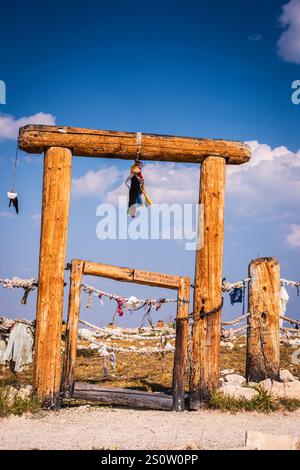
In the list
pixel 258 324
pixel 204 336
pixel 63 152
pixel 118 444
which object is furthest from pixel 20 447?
pixel 258 324

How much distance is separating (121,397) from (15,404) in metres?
1.55

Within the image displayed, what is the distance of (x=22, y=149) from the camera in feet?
25.5

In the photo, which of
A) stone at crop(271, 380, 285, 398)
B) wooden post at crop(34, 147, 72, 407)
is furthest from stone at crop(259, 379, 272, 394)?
wooden post at crop(34, 147, 72, 407)

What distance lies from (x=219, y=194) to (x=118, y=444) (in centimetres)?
409

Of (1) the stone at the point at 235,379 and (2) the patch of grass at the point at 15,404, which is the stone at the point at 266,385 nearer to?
(1) the stone at the point at 235,379

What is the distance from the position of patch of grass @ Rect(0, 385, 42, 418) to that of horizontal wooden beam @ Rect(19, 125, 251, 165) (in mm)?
3594

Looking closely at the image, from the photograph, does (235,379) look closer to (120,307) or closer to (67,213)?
(120,307)

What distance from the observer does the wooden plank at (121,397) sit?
24.8 feet

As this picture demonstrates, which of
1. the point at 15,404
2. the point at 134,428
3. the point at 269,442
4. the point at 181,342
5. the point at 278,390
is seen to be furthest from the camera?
the point at 278,390

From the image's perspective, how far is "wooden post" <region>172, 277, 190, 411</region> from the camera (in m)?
7.66

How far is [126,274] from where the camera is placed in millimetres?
7742

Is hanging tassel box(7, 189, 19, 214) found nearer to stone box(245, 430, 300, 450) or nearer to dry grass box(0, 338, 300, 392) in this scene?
dry grass box(0, 338, 300, 392)

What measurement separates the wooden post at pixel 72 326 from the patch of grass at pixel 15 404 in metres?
0.49

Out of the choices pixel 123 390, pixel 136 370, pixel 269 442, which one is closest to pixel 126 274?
pixel 123 390
